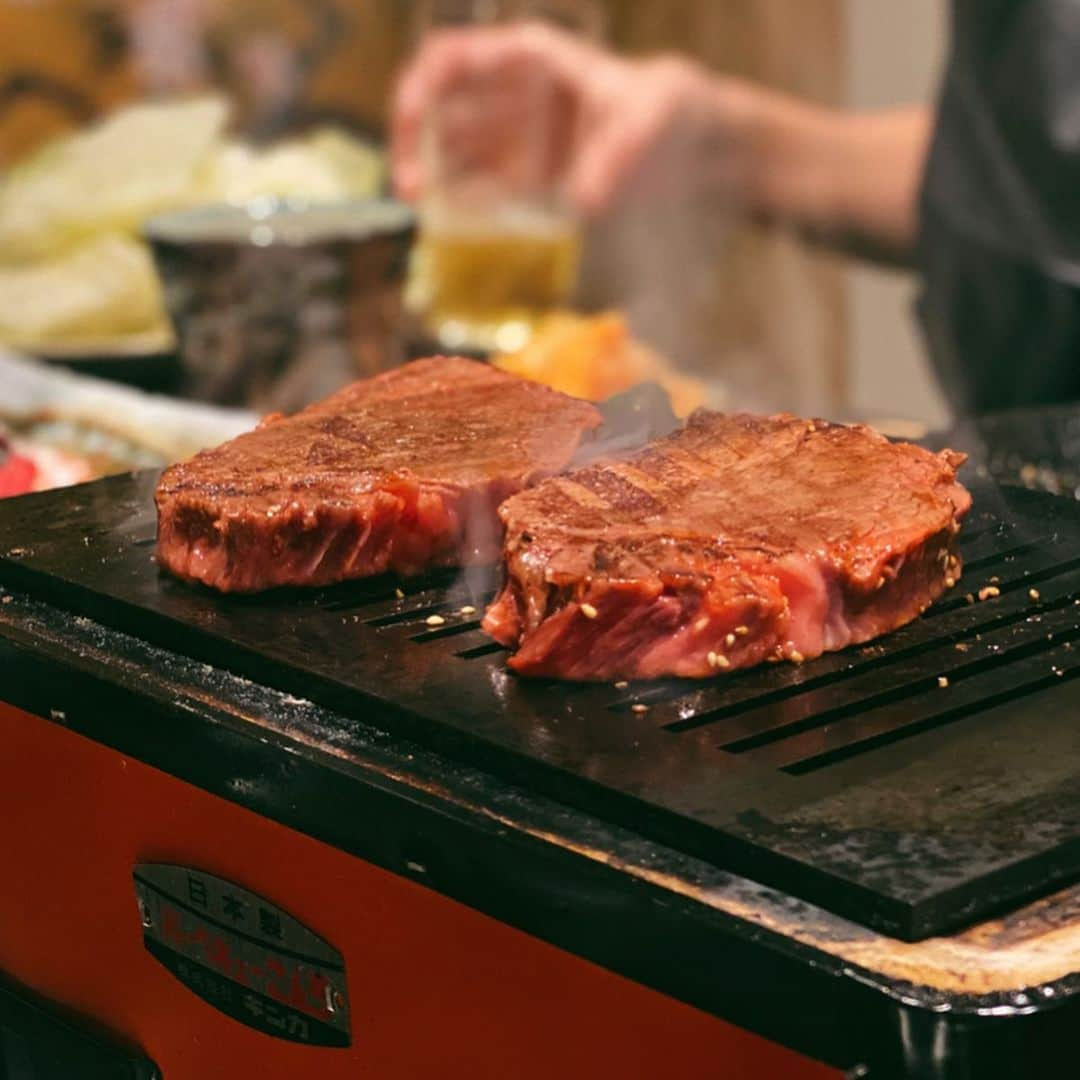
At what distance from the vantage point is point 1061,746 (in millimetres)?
1146

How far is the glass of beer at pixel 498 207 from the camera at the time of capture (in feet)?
13.3

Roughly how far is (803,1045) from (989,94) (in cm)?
278

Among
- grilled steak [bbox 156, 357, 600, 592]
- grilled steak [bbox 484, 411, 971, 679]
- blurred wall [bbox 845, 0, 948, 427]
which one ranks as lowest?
blurred wall [bbox 845, 0, 948, 427]

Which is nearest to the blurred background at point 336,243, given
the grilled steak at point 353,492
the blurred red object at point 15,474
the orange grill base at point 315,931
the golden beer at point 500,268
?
the golden beer at point 500,268

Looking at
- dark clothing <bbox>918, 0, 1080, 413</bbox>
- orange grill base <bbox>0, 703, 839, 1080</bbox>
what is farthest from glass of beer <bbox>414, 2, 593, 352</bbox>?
orange grill base <bbox>0, 703, 839, 1080</bbox>

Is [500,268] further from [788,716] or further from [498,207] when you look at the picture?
[788,716]

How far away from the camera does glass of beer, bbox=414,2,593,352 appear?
4059mm

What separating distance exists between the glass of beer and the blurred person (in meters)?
0.01

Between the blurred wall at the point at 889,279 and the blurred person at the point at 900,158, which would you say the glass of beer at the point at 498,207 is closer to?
the blurred person at the point at 900,158

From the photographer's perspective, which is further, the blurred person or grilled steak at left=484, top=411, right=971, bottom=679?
the blurred person

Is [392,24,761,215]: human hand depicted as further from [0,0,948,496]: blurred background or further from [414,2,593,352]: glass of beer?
[0,0,948,496]: blurred background

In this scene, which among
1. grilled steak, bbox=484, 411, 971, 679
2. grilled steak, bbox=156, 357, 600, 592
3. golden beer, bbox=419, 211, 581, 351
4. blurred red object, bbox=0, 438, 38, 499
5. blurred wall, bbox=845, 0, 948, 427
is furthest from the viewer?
blurred wall, bbox=845, 0, 948, 427

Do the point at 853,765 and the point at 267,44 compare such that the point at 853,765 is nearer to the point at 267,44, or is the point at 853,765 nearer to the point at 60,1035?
the point at 60,1035

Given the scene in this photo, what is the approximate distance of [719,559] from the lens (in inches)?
51.4
